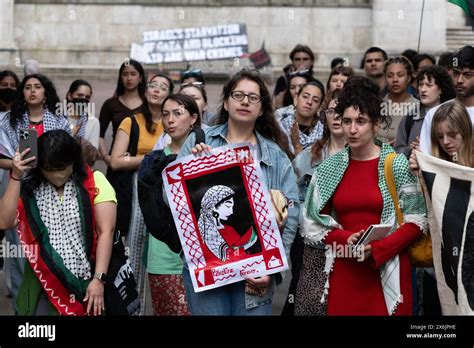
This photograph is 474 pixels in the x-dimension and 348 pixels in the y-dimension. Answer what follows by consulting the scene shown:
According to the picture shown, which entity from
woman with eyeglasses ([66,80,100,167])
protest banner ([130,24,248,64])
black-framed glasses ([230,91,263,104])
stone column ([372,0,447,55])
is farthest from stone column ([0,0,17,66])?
black-framed glasses ([230,91,263,104])

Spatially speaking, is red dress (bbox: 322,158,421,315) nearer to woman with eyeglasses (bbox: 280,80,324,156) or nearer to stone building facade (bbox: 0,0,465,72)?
woman with eyeglasses (bbox: 280,80,324,156)

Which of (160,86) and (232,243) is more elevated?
(160,86)

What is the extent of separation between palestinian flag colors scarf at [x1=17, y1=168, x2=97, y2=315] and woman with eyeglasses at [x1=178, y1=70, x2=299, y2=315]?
644mm

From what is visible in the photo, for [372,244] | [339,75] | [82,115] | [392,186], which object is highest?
[339,75]

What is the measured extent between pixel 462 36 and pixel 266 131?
2158 centimetres

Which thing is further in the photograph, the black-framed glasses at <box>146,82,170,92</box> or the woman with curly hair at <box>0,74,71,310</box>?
the black-framed glasses at <box>146,82,170,92</box>

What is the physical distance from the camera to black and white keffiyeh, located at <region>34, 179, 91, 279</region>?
279 inches

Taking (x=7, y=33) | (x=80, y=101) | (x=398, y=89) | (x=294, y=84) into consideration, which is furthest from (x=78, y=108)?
(x=7, y=33)

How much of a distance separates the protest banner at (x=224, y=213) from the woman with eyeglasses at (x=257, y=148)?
10 cm

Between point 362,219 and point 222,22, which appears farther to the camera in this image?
point 222,22

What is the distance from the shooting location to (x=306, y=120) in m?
10.3

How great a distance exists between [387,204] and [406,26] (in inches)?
830

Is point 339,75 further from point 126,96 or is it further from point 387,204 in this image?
point 387,204

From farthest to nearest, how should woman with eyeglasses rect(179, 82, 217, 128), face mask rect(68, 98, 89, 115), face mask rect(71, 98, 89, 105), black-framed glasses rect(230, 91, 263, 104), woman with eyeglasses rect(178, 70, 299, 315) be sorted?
face mask rect(71, 98, 89, 105) < face mask rect(68, 98, 89, 115) < woman with eyeglasses rect(179, 82, 217, 128) < black-framed glasses rect(230, 91, 263, 104) < woman with eyeglasses rect(178, 70, 299, 315)
